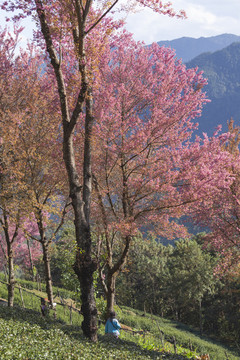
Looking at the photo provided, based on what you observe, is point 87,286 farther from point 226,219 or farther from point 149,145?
point 226,219

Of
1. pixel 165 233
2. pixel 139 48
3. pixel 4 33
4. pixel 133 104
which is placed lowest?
pixel 165 233

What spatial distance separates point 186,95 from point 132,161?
2614mm

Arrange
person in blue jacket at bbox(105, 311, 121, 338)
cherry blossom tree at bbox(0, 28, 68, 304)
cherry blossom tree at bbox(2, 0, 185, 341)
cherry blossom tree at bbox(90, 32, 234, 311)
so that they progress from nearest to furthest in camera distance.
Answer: cherry blossom tree at bbox(2, 0, 185, 341) < person in blue jacket at bbox(105, 311, 121, 338) < cherry blossom tree at bbox(90, 32, 234, 311) < cherry blossom tree at bbox(0, 28, 68, 304)

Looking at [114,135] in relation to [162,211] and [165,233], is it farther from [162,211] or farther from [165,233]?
[165,233]

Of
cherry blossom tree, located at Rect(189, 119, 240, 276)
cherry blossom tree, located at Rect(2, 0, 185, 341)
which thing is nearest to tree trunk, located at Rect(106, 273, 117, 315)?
cherry blossom tree, located at Rect(2, 0, 185, 341)

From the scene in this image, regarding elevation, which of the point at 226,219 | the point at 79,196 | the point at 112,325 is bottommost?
the point at 112,325

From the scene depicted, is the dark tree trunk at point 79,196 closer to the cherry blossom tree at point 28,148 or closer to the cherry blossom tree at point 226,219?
the cherry blossom tree at point 28,148

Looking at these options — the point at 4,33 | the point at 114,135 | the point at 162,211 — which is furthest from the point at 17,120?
the point at 162,211

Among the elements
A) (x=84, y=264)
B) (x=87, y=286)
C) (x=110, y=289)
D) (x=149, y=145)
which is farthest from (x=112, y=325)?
(x=149, y=145)

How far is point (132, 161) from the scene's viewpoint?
10648mm

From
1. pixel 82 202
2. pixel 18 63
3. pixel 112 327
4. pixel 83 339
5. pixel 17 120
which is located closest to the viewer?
pixel 83 339

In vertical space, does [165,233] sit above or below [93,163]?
below

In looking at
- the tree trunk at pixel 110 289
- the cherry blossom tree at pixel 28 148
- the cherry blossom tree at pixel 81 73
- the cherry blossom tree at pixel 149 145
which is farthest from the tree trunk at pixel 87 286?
the cherry blossom tree at pixel 28 148

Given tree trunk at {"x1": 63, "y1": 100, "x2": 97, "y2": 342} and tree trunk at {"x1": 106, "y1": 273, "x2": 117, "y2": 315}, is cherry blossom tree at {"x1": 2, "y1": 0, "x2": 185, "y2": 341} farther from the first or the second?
tree trunk at {"x1": 106, "y1": 273, "x2": 117, "y2": 315}
